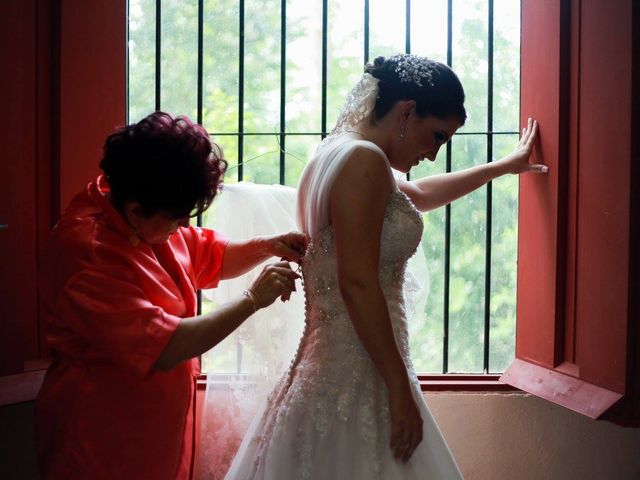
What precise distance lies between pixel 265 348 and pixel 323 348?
54 centimetres

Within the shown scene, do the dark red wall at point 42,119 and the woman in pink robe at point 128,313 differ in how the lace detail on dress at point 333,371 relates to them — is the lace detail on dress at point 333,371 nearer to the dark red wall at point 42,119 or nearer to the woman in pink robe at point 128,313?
the woman in pink robe at point 128,313

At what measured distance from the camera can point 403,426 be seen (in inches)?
60.0

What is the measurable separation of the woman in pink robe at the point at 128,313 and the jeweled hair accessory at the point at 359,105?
0.30 metres

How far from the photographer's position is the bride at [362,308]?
59.9 inches

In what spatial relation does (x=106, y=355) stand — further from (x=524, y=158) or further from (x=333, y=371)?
(x=524, y=158)

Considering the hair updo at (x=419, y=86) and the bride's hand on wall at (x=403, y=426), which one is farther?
the hair updo at (x=419, y=86)

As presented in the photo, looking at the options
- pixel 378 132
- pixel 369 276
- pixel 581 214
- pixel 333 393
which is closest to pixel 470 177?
pixel 581 214

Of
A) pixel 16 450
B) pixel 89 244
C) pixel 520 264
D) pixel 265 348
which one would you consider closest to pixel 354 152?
pixel 89 244

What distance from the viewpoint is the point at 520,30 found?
2311 millimetres

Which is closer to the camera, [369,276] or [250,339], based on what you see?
[369,276]

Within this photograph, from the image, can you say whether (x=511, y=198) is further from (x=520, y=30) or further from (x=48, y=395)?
(x=48, y=395)

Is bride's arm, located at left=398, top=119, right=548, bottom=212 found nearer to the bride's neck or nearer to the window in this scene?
the window

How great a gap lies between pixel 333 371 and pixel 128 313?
18.1 inches

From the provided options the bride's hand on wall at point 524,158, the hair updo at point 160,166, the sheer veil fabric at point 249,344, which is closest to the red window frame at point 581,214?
the bride's hand on wall at point 524,158
